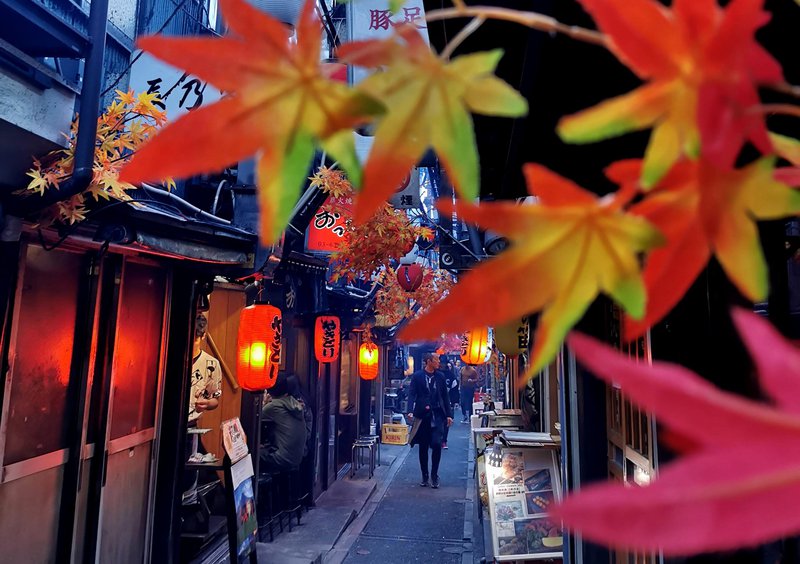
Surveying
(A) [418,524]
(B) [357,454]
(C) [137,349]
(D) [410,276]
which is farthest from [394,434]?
(C) [137,349]

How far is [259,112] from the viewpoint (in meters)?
0.64

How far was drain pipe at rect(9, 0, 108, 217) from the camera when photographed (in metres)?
3.42

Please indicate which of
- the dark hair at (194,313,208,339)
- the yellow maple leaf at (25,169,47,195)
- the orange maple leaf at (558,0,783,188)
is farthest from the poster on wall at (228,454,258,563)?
the orange maple leaf at (558,0,783,188)

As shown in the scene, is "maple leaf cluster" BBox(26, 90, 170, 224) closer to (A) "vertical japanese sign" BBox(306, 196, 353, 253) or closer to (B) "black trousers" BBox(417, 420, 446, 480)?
(A) "vertical japanese sign" BBox(306, 196, 353, 253)

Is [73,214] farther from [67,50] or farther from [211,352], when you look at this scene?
[211,352]

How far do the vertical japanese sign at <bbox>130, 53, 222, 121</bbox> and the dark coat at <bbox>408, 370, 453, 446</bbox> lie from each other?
935cm

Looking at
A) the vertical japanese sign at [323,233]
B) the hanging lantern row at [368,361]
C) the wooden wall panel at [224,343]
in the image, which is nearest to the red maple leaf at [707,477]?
the wooden wall panel at [224,343]

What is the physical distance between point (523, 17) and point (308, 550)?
370 inches

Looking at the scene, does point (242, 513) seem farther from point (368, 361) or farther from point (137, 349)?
point (368, 361)

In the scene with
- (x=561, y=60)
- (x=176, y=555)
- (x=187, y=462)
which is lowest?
(x=176, y=555)

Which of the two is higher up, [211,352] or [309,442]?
[211,352]

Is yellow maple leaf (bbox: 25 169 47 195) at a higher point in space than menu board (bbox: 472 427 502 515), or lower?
higher

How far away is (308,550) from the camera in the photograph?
8.47 meters

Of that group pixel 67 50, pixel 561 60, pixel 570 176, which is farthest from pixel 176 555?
pixel 561 60
